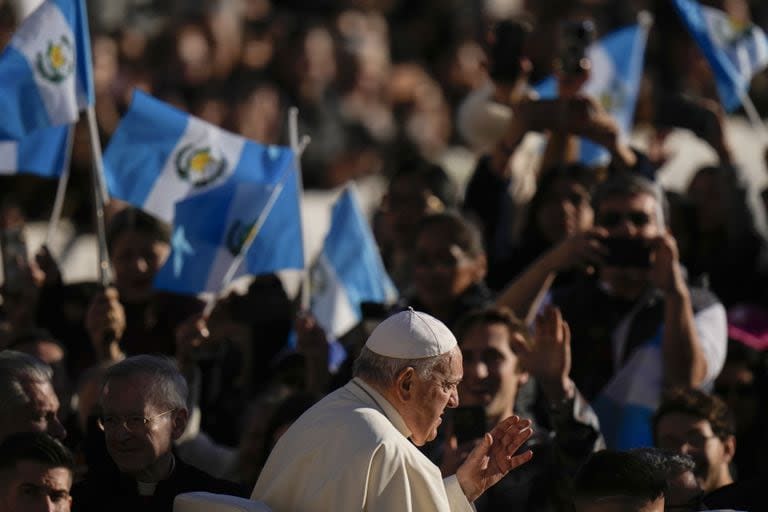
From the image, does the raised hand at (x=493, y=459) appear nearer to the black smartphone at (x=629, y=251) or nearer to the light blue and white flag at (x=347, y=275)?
the black smartphone at (x=629, y=251)

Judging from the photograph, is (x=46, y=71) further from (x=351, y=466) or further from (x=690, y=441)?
(x=351, y=466)

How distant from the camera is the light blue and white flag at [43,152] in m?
9.97

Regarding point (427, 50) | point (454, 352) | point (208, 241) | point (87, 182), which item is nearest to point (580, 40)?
point (208, 241)

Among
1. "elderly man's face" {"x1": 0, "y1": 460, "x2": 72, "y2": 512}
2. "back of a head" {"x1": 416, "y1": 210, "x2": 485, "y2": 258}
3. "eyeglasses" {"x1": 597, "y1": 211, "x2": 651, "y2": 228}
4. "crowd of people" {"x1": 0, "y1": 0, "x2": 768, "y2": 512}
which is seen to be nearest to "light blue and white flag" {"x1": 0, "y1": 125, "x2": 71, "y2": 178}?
"crowd of people" {"x1": 0, "y1": 0, "x2": 768, "y2": 512}

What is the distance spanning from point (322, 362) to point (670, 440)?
1.74m

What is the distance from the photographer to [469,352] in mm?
8367

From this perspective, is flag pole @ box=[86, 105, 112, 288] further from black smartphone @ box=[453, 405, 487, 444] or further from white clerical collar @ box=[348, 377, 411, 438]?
white clerical collar @ box=[348, 377, 411, 438]

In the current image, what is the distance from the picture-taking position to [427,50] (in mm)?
17266

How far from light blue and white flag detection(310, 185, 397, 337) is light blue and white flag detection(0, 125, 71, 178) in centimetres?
142

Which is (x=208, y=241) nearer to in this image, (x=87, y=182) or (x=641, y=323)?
(x=641, y=323)

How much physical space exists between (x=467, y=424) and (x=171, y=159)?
2286 mm

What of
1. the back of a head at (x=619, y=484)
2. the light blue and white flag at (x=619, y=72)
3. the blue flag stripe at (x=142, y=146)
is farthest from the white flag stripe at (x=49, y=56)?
the back of a head at (x=619, y=484)

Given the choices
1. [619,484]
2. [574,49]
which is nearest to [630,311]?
[574,49]

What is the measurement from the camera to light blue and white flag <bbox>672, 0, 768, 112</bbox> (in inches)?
436
